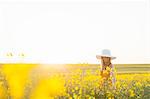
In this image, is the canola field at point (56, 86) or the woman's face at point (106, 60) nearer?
Result: the canola field at point (56, 86)

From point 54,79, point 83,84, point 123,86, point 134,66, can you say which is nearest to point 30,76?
point 54,79

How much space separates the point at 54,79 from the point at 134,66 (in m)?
4.13

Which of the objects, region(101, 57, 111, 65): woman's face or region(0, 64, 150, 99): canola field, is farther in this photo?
region(101, 57, 111, 65): woman's face

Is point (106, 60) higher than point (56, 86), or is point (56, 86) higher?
point (106, 60)

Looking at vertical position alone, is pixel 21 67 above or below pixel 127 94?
above

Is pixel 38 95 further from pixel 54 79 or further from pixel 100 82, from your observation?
pixel 100 82

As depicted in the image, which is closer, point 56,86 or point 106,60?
point 56,86

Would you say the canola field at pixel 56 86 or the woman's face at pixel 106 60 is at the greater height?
the woman's face at pixel 106 60

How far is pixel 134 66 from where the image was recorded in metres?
10.3

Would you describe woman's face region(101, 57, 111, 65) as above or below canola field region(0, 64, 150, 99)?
above

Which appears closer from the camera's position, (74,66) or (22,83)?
(22,83)

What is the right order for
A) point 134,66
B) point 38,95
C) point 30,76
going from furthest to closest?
point 134,66 → point 30,76 → point 38,95

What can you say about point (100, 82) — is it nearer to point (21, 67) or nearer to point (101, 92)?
point (101, 92)

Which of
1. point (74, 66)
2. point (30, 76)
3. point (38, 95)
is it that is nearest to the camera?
point (38, 95)
